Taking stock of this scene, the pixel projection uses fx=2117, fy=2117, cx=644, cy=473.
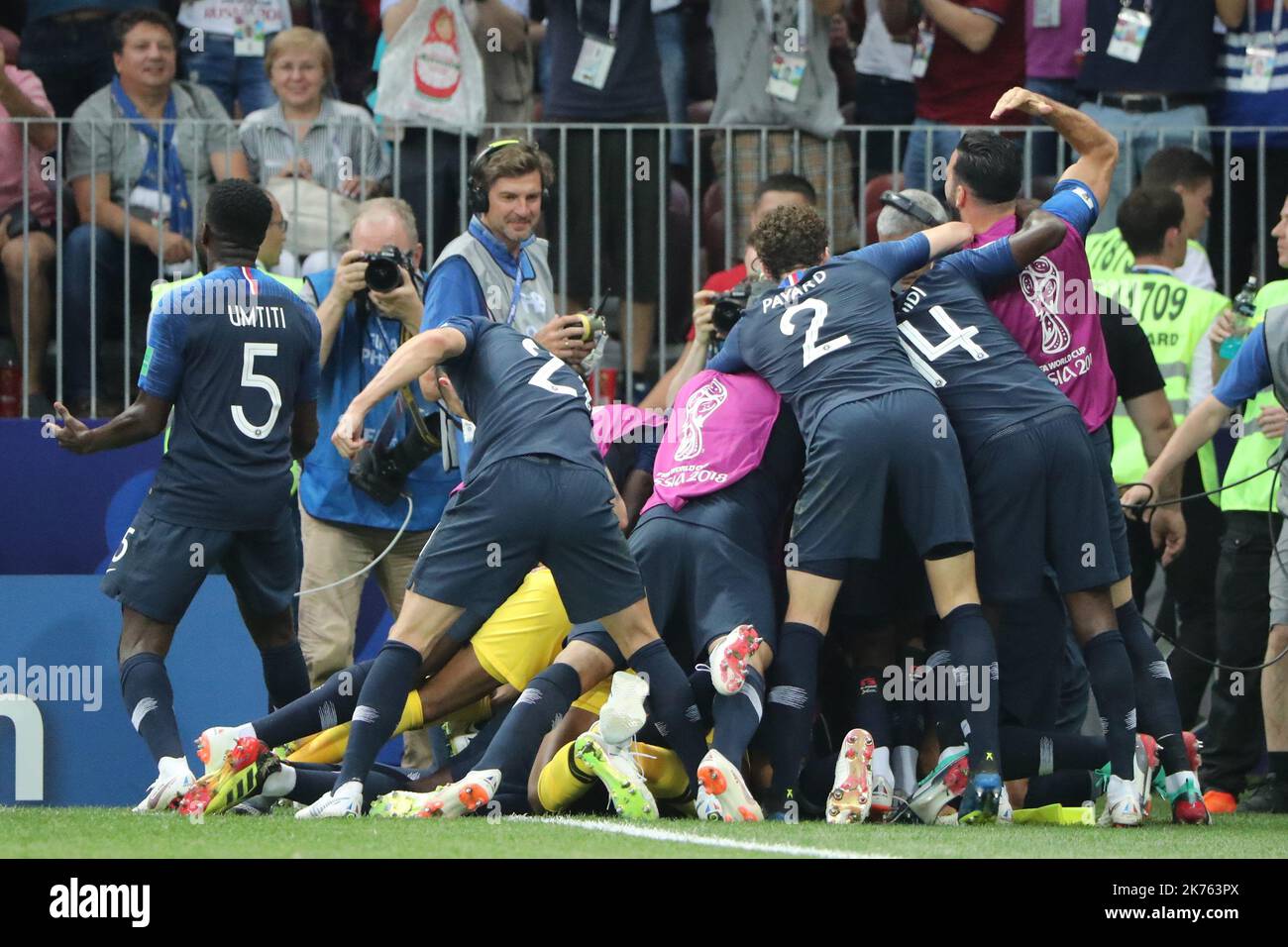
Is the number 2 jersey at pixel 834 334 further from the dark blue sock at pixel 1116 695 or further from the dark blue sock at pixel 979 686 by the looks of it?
the dark blue sock at pixel 1116 695

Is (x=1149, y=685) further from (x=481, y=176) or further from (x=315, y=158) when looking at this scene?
(x=315, y=158)

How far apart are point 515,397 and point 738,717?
4.23 ft

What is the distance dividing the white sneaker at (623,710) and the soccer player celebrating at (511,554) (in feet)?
0.51

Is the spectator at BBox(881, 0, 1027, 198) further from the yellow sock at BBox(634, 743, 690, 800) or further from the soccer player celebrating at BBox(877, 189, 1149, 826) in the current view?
the yellow sock at BBox(634, 743, 690, 800)

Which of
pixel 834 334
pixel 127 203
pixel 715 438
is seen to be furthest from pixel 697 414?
pixel 127 203

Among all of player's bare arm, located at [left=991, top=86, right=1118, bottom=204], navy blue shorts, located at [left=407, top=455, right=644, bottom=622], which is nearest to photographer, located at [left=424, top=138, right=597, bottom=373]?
navy blue shorts, located at [left=407, top=455, right=644, bottom=622]

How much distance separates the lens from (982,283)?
757 cm

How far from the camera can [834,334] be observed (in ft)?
23.8

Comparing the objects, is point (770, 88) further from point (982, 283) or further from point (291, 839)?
point (291, 839)

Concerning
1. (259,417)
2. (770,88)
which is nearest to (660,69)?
(770,88)

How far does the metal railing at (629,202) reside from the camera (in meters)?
10.1

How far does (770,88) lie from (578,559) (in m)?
4.19

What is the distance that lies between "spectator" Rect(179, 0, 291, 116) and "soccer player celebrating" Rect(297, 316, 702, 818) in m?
4.65

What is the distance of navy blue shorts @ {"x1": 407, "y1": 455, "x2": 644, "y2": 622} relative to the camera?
6.80 metres
